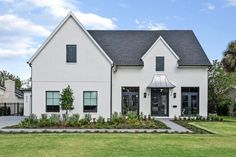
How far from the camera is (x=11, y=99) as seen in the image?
53.3m

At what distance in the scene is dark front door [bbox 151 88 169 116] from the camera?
36844 mm

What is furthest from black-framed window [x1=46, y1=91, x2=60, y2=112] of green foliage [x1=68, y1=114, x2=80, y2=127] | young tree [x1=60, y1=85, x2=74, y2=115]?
green foliage [x1=68, y1=114, x2=80, y2=127]

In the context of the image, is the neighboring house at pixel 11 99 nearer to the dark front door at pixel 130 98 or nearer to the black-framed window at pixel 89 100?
the black-framed window at pixel 89 100

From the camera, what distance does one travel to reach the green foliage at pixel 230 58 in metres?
43.5

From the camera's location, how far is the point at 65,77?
3344 centimetres

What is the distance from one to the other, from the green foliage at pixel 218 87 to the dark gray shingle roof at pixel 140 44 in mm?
7767

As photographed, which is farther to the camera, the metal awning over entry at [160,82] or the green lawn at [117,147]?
the metal awning over entry at [160,82]

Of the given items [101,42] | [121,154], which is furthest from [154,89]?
→ [121,154]

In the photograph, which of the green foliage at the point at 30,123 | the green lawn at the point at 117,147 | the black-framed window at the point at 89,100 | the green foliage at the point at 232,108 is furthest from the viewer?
the green foliage at the point at 232,108

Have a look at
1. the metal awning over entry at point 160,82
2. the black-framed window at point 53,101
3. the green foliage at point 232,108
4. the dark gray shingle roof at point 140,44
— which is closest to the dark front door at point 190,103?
the metal awning over entry at point 160,82

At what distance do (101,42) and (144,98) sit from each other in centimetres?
747

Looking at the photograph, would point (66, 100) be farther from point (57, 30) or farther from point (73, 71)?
point (57, 30)

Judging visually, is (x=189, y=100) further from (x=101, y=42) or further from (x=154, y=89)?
(x=101, y=42)

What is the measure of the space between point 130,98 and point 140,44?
5.86 meters
